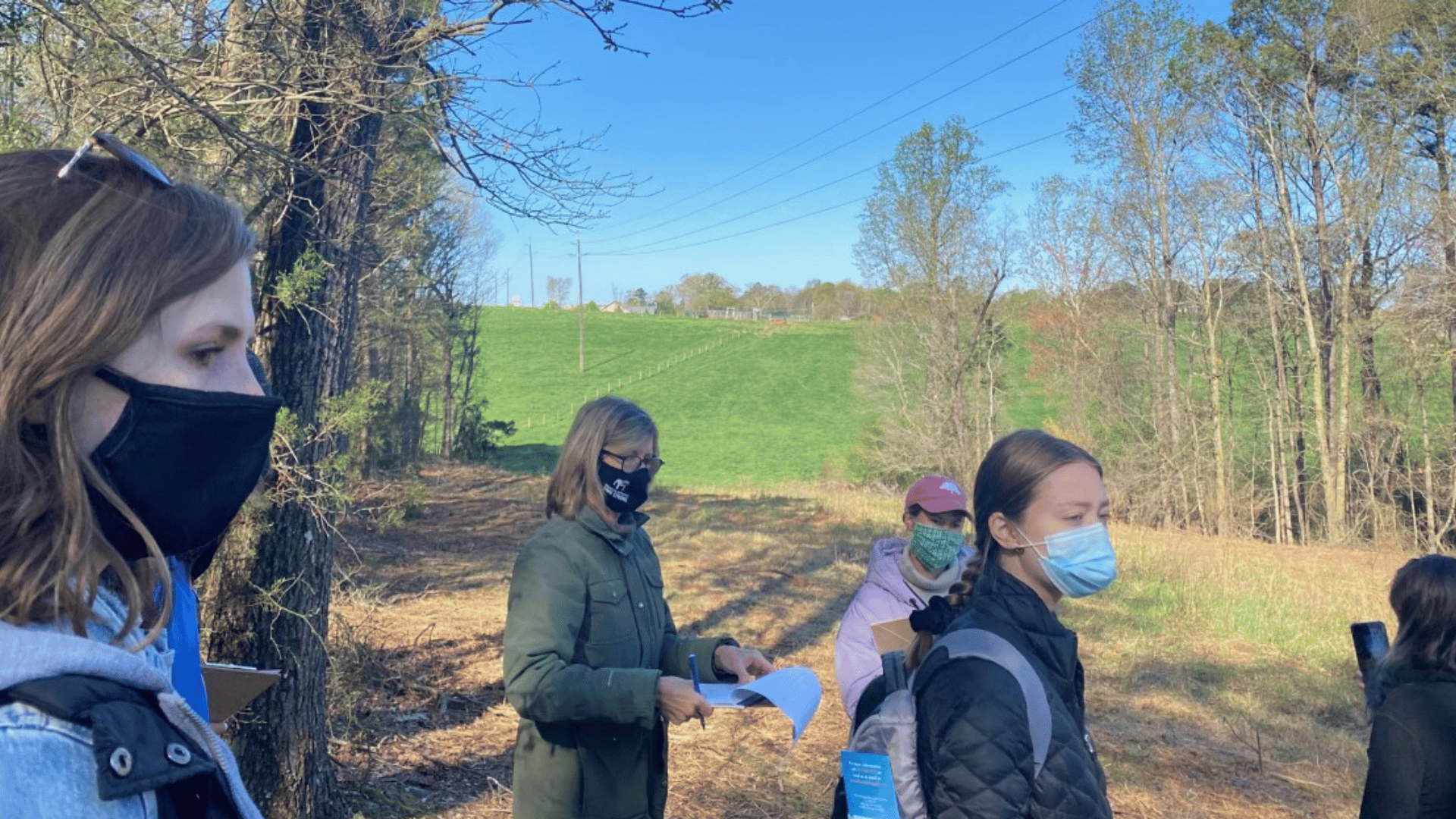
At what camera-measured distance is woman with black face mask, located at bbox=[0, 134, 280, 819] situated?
878 mm

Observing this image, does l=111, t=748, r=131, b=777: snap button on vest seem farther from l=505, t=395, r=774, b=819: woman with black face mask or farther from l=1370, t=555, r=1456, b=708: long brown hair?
l=1370, t=555, r=1456, b=708: long brown hair

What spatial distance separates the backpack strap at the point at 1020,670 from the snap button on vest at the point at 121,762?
5.70 ft

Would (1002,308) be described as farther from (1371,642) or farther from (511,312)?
(511,312)

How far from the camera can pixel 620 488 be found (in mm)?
3203

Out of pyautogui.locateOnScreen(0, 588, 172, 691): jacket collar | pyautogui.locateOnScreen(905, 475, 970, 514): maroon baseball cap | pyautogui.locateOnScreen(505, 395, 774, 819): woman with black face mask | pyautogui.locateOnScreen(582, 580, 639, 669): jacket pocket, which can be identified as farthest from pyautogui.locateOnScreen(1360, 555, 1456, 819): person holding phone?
pyautogui.locateOnScreen(0, 588, 172, 691): jacket collar

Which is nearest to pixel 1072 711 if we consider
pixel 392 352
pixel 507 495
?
pixel 507 495

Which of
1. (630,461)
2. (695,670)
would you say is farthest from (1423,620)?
(630,461)

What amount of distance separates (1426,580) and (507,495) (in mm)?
21557

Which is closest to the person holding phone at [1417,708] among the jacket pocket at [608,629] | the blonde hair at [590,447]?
the jacket pocket at [608,629]

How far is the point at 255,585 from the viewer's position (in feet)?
14.8

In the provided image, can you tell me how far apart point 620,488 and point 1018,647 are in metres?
1.44

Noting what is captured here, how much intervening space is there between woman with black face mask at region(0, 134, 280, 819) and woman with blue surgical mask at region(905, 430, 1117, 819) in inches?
60.5

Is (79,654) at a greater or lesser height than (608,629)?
→ greater

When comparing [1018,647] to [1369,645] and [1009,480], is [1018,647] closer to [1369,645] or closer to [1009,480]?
[1009,480]
